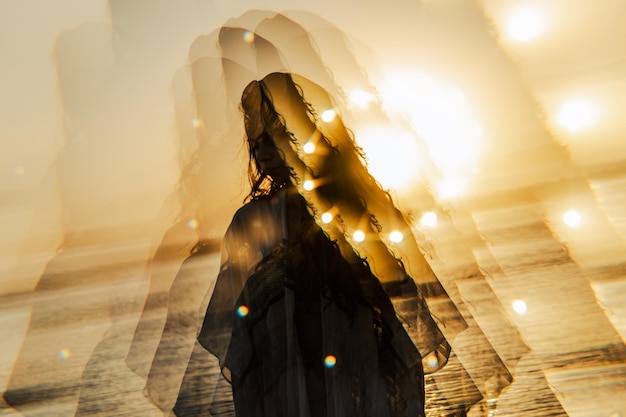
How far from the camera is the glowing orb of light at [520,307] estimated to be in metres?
2.31

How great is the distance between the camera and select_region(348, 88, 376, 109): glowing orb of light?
7.60 ft

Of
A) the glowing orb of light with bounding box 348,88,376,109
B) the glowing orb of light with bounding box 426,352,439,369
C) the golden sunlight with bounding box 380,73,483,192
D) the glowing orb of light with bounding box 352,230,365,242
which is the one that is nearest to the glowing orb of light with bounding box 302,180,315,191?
the glowing orb of light with bounding box 352,230,365,242

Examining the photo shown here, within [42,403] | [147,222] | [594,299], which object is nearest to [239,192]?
[147,222]

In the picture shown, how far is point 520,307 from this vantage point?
2.36 m

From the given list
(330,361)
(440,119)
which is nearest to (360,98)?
(440,119)

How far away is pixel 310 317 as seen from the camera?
1.12 metres

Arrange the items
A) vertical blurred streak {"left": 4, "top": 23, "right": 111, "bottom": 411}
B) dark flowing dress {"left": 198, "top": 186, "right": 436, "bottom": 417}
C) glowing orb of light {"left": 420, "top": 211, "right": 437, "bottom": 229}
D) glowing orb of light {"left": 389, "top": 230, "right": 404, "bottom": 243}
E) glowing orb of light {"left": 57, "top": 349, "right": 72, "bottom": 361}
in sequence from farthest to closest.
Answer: vertical blurred streak {"left": 4, "top": 23, "right": 111, "bottom": 411} → glowing orb of light {"left": 57, "top": 349, "right": 72, "bottom": 361} → glowing orb of light {"left": 420, "top": 211, "right": 437, "bottom": 229} → glowing orb of light {"left": 389, "top": 230, "right": 404, "bottom": 243} → dark flowing dress {"left": 198, "top": 186, "right": 436, "bottom": 417}

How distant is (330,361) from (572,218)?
265 cm

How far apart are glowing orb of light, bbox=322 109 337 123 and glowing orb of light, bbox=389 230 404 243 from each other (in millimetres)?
363

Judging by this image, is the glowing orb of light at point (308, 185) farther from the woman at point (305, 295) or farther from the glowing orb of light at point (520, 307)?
the glowing orb of light at point (520, 307)

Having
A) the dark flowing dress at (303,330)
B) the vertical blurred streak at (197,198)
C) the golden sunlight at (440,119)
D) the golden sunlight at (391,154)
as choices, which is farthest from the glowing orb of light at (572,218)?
the dark flowing dress at (303,330)

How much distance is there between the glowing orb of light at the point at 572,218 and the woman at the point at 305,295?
7.49 feet

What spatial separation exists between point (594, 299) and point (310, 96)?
2070 millimetres

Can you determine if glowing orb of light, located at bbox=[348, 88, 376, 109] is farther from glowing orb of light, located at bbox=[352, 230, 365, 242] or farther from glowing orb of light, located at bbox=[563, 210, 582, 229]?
glowing orb of light, located at bbox=[563, 210, 582, 229]
